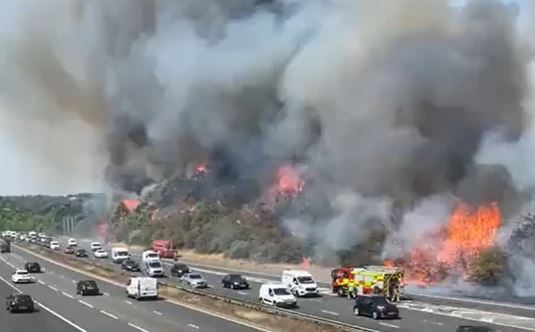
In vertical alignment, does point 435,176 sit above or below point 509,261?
above

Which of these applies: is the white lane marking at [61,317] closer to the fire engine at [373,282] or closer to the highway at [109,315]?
the highway at [109,315]

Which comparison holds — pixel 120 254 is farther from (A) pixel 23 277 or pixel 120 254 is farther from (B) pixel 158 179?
(B) pixel 158 179

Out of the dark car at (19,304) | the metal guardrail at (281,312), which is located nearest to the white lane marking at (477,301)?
the metal guardrail at (281,312)

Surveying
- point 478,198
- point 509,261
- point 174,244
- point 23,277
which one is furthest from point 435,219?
point 174,244

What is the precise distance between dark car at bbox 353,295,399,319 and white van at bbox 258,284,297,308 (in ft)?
17.6

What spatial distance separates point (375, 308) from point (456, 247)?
1078 inches

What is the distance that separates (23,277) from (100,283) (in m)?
7.69

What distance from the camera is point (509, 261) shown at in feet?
221

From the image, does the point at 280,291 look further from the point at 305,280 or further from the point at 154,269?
the point at 154,269

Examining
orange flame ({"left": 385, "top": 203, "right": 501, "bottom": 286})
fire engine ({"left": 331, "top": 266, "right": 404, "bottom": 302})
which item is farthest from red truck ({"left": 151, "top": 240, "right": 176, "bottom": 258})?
fire engine ({"left": 331, "top": 266, "right": 404, "bottom": 302})

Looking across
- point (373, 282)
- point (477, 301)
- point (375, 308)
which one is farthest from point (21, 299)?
point (477, 301)

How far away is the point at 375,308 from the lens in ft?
158

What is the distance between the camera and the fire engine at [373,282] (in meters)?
58.2

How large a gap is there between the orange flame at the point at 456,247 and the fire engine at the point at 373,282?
11.9m
